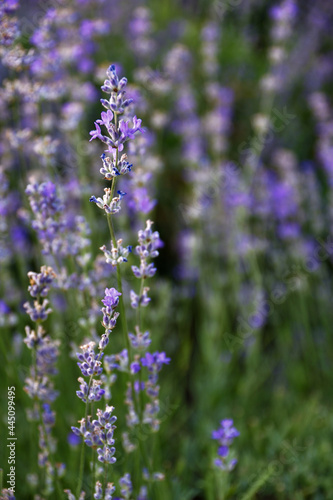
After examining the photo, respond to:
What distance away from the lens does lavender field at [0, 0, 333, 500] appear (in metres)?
1.34

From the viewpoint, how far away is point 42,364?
1.59 metres

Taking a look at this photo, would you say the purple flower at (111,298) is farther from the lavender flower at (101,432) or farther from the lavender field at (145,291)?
the lavender flower at (101,432)

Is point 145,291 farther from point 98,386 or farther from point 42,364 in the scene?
point 42,364

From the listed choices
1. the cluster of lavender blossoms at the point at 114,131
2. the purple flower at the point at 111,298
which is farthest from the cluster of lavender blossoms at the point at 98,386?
the cluster of lavender blossoms at the point at 114,131

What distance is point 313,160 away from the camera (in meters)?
5.02

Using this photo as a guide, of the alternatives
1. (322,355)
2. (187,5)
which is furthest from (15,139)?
(187,5)

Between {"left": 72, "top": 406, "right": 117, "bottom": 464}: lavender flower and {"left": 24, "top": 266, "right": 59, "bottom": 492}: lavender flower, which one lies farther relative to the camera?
{"left": 24, "top": 266, "right": 59, "bottom": 492}: lavender flower

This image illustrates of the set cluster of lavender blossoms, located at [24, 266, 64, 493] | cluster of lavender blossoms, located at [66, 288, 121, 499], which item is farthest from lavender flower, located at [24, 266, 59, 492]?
cluster of lavender blossoms, located at [66, 288, 121, 499]

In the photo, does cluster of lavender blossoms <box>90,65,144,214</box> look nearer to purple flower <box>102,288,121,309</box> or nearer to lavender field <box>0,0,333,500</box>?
lavender field <box>0,0,333,500</box>

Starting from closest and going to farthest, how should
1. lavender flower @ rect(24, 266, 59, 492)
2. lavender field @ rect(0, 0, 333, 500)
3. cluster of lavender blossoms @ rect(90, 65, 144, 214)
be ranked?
cluster of lavender blossoms @ rect(90, 65, 144, 214)
lavender flower @ rect(24, 266, 59, 492)
lavender field @ rect(0, 0, 333, 500)

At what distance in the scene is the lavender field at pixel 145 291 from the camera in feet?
4.41

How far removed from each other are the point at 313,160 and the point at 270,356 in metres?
2.50

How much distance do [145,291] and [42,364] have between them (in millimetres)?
551

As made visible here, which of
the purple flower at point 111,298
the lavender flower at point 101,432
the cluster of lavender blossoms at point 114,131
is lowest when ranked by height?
the lavender flower at point 101,432
